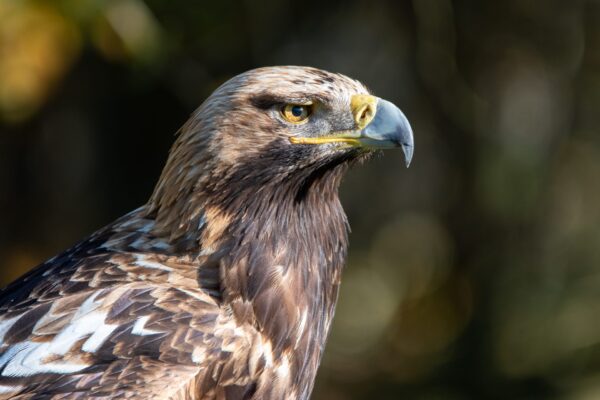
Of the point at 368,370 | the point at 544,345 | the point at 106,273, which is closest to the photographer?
the point at 106,273

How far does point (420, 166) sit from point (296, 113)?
5521mm

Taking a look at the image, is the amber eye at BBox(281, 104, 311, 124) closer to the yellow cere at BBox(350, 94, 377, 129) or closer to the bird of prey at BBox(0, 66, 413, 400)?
the bird of prey at BBox(0, 66, 413, 400)

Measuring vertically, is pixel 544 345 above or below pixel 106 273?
below

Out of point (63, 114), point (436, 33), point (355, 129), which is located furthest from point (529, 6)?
point (355, 129)

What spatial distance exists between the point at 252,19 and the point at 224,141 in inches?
205

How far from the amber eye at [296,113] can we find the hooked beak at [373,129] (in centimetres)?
7

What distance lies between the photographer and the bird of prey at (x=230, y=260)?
360 centimetres

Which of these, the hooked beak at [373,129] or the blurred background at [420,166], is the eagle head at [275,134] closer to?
the hooked beak at [373,129]

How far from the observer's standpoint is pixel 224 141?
3895 mm

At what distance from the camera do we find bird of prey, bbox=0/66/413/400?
3.60 meters

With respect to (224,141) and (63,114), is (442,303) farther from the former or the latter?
(224,141)

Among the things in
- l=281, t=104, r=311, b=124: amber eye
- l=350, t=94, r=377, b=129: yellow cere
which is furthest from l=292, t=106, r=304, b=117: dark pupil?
l=350, t=94, r=377, b=129: yellow cere

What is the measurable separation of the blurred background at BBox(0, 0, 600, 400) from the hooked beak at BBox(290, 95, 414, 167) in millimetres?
4191

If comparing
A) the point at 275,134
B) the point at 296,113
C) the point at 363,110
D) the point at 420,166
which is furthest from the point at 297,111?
the point at 420,166
